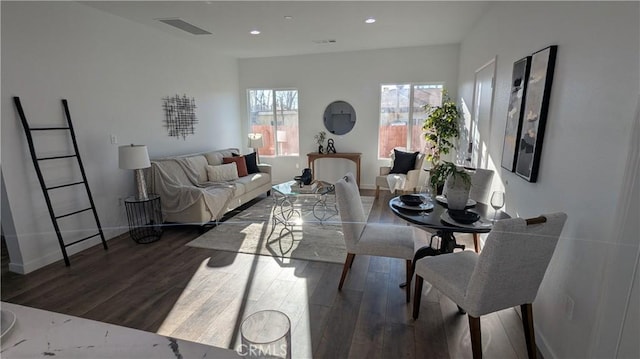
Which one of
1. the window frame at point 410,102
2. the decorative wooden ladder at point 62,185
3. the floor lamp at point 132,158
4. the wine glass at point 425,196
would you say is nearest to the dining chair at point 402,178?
the window frame at point 410,102

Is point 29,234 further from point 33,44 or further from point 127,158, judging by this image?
point 33,44

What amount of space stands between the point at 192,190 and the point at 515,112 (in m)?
3.61

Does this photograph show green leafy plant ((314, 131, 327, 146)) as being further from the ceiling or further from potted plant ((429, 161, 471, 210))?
potted plant ((429, 161, 471, 210))

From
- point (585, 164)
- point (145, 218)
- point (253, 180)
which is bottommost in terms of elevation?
point (145, 218)

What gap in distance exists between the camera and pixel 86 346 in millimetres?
728

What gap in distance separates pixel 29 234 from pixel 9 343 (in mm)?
3122

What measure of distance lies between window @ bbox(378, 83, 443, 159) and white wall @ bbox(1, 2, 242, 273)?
360 cm

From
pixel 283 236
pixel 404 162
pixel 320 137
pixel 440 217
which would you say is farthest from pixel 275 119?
pixel 440 217

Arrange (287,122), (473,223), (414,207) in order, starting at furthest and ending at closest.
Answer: (287,122) < (414,207) < (473,223)

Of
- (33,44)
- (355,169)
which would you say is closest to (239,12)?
(33,44)

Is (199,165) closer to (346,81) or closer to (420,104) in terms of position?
(346,81)

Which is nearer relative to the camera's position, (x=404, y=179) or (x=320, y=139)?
(x=404, y=179)

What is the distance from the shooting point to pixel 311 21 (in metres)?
4.02

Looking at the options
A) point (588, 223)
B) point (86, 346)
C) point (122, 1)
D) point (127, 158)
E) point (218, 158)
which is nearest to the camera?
point (86, 346)
